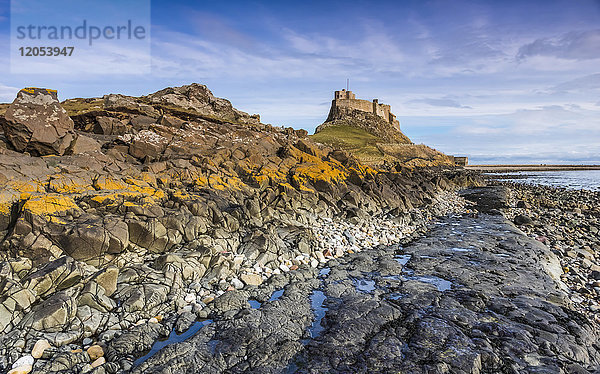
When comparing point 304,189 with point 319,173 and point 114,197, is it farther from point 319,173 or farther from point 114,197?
point 114,197

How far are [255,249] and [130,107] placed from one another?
95.8ft

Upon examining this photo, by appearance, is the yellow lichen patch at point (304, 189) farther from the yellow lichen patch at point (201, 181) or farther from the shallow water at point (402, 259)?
the shallow water at point (402, 259)

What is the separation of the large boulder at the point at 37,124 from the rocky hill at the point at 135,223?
0.07 metres

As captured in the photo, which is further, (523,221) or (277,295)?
(523,221)

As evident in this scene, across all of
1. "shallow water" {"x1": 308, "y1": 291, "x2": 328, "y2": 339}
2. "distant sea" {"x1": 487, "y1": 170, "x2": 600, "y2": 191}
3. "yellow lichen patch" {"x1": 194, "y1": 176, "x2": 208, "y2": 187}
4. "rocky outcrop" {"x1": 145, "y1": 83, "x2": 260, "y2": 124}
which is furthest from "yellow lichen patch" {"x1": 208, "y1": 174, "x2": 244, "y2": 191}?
"distant sea" {"x1": 487, "y1": 170, "x2": 600, "y2": 191}

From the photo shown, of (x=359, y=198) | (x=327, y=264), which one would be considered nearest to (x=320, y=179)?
(x=359, y=198)

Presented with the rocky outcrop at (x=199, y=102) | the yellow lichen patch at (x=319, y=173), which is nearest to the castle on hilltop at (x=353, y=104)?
the rocky outcrop at (x=199, y=102)

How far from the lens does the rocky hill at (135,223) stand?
8367 millimetres

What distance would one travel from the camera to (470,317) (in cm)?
898

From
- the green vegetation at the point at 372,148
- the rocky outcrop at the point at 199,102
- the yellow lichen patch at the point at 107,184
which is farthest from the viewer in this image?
the green vegetation at the point at 372,148

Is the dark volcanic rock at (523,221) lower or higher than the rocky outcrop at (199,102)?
lower

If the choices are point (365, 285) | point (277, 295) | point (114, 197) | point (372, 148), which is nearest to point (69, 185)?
point (114, 197)

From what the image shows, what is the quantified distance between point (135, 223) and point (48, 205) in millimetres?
3063

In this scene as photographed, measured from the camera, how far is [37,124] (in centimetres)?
1742
